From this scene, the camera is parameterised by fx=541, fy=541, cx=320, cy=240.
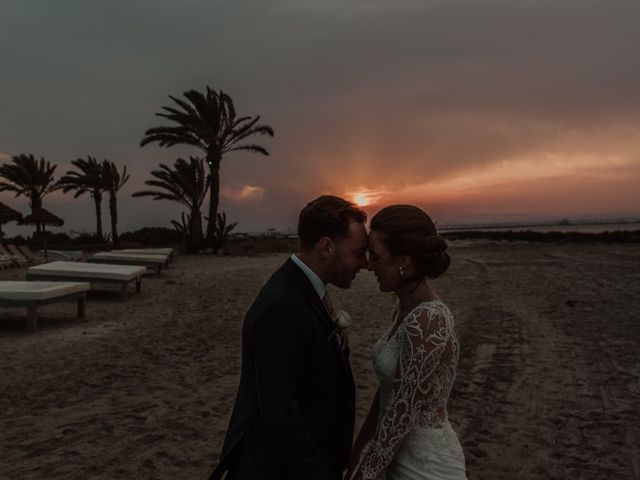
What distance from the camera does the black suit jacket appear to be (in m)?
1.57

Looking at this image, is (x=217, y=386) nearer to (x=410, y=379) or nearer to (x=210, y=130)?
(x=410, y=379)

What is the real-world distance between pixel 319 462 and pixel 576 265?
21371 millimetres

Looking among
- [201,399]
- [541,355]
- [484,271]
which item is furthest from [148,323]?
[484,271]

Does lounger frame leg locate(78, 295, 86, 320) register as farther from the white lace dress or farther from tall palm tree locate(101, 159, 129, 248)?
tall palm tree locate(101, 159, 129, 248)

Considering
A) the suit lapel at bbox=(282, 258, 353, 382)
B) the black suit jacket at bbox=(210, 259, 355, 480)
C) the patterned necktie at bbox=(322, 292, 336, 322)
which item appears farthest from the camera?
the patterned necktie at bbox=(322, 292, 336, 322)

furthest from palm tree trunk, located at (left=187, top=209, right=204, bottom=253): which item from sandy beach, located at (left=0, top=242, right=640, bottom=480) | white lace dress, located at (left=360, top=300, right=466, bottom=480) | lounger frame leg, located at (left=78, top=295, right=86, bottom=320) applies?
white lace dress, located at (left=360, top=300, right=466, bottom=480)

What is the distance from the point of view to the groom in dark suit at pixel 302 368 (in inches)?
62.1

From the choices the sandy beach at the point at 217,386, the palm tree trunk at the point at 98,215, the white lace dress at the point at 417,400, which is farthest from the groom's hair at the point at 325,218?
the palm tree trunk at the point at 98,215

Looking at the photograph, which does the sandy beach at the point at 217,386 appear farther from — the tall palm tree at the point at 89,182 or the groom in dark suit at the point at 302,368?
the tall palm tree at the point at 89,182

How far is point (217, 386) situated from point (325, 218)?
4461mm

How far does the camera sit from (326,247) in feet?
5.91

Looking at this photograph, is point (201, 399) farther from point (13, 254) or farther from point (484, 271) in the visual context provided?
point (13, 254)

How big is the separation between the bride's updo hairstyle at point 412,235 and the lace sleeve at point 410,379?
0.57 feet

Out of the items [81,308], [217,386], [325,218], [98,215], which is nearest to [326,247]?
[325,218]
